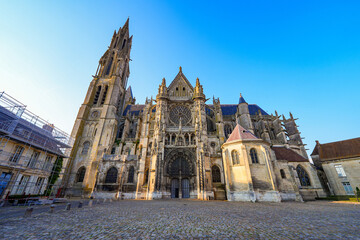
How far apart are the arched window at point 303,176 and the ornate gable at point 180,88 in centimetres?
2050

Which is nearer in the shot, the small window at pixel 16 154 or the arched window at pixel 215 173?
the small window at pixel 16 154

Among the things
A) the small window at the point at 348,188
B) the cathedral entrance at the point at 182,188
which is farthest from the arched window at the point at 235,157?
the small window at the point at 348,188

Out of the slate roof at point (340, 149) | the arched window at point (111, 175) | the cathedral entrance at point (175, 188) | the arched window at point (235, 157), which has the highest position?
the slate roof at point (340, 149)

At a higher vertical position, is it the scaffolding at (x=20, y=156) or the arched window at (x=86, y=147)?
the arched window at (x=86, y=147)

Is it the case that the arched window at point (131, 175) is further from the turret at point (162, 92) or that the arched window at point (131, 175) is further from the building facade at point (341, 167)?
the building facade at point (341, 167)

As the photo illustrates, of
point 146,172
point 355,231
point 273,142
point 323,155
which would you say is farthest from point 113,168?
point 323,155

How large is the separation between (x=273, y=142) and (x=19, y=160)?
1416 inches

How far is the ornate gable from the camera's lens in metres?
28.5

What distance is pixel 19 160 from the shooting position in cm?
1408

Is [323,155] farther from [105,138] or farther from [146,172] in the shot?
[105,138]

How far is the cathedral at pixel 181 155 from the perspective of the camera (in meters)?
17.1

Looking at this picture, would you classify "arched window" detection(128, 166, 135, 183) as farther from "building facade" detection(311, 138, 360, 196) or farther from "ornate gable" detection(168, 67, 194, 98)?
"building facade" detection(311, 138, 360, 196)

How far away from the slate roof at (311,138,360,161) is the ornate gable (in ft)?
79.2

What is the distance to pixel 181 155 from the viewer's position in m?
21.8
